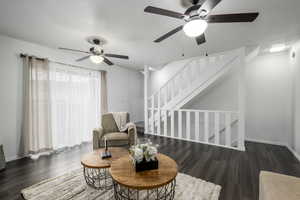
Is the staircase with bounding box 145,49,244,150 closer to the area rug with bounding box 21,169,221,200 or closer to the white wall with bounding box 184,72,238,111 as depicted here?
the white wall with bounding box 184,72,238,111

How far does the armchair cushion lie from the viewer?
3312 millimetres

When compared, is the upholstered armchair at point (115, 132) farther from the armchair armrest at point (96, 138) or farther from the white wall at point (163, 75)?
the white wall at point (163, 75)

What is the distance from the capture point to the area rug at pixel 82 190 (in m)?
1.69

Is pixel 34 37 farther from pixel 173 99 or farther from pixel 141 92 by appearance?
pixel 141 92

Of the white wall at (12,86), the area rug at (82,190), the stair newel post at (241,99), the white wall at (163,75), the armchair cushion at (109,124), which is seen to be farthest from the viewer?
the white wall at (163,75)

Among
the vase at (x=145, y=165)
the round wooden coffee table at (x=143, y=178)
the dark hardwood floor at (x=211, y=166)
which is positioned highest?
the vase at (x=145, y=165)

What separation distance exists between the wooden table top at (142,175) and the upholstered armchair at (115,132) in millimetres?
1202

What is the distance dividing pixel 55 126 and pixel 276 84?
231 inches

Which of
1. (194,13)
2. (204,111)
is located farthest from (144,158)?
(204,111)

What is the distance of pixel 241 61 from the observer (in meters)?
3.24

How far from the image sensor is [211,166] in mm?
2496

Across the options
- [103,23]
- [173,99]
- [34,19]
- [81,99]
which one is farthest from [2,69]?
[173,99]

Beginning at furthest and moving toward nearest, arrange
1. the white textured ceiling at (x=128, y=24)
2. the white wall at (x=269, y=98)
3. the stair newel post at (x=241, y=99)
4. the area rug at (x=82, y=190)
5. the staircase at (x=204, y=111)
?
1. the white wall at (x=269, y=98)
2. the staircase at (x=204, y=111)
3. the stair newel post at (x=241, y=99)
4. the white textured ceiling at (x=128, y=24)
5. the area rug at (x=82, y=190)

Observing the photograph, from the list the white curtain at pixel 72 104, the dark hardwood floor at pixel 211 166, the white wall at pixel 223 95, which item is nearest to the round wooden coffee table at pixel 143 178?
the dark hardwood floor at pixel 211 166
